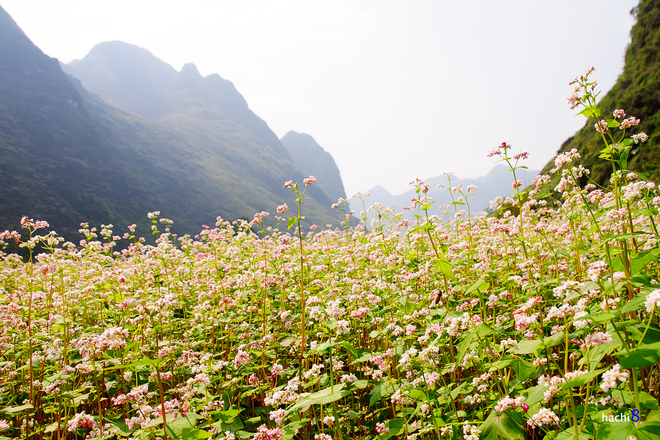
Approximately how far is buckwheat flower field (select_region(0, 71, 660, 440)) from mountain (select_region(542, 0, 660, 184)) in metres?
20.1

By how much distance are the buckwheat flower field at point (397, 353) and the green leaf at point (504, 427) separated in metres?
0.01

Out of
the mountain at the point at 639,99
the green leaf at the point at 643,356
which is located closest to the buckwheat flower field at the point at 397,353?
the green leaf at the point at 643,356

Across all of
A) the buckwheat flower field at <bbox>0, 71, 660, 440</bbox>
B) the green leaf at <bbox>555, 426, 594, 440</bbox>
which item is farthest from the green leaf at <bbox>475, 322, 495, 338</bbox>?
the green leaf at <bbox>555, 426, 594, 440</bbox>

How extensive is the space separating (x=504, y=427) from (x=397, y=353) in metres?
1.70

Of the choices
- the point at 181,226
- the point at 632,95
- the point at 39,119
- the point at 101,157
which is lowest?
the point at 181,226

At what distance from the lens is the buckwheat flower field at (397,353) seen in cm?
244

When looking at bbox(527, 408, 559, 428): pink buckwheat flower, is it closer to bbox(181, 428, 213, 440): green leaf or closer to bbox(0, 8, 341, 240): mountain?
bbox(181, 428, 213, 440): green leaf

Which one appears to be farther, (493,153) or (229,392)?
(493,153)

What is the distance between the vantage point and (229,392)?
412 centimetres

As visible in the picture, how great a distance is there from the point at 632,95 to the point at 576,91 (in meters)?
37.8

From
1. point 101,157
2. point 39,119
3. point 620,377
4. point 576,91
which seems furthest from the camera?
point 101,157

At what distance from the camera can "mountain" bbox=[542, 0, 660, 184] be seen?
21844 millimetres

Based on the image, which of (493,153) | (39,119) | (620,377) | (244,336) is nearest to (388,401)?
(244,336)

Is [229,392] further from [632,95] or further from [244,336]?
→ [632,95]
